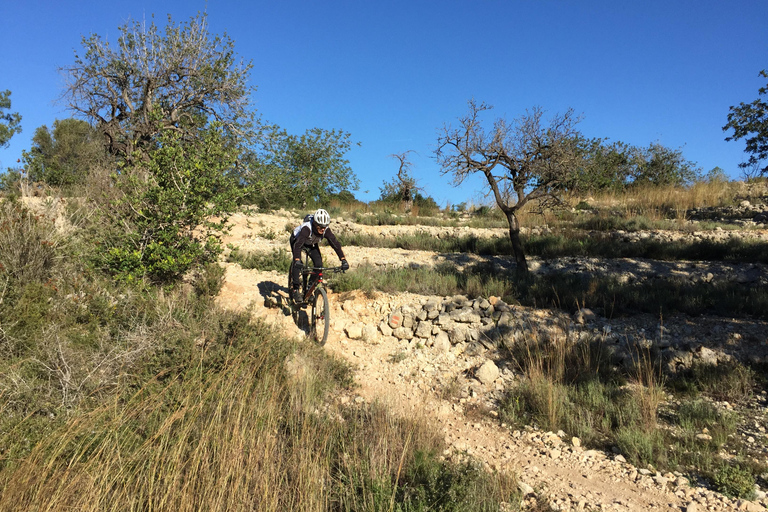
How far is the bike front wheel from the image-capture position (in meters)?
6.78

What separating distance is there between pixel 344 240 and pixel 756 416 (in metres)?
10.9

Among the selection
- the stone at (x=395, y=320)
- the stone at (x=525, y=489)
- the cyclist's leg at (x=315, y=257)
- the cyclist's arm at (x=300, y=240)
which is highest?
the cyclist's arm at (x=300, y=240)

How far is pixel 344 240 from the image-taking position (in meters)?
13.8

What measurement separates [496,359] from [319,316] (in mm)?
2952

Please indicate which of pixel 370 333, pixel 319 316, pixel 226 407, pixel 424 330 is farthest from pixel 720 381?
pixel 226 407

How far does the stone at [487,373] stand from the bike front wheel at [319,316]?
2.45m

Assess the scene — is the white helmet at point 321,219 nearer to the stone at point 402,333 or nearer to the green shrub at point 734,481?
the stone at point 402,333

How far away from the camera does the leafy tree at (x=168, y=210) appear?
24.1 feet

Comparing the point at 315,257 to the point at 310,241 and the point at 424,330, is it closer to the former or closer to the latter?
the point at 310,241

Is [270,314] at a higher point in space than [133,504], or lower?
higher

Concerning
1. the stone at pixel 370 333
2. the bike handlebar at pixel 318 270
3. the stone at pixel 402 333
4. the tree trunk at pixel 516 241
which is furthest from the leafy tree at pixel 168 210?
the tree trunk at pixel 516 241

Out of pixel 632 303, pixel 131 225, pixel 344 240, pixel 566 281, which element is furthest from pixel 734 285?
pixel 131 225

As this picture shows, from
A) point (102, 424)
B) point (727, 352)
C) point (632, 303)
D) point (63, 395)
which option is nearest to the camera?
point (102, 424)

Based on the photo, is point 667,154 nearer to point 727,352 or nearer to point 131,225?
point 727,352
